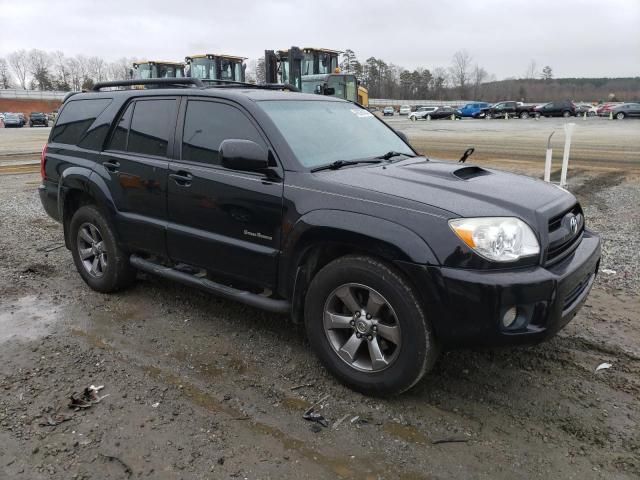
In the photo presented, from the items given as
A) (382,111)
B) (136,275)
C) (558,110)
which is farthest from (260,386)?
(382,111)

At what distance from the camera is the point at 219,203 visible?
378cm

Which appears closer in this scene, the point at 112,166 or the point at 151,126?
the point at 151,126

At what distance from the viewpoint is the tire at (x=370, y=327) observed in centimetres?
296

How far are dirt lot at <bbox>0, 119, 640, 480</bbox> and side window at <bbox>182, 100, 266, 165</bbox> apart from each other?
136 centimetres

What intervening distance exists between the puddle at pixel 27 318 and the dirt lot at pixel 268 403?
0.02 metres

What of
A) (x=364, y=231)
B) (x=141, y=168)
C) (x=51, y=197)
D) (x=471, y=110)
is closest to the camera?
(x=364, y=231)

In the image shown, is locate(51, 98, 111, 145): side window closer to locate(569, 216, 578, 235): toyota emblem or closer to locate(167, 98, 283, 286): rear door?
locate(167, 98, 283, 286): rear door

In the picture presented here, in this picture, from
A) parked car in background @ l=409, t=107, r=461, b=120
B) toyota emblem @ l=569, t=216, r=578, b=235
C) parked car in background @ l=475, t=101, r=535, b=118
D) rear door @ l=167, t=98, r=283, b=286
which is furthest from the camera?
parked car in background @ l=409, t=107, r=461, b=120

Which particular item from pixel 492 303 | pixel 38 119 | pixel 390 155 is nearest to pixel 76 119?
pixel 390 155

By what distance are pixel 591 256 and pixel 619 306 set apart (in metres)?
1.49

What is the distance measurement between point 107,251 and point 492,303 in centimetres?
346

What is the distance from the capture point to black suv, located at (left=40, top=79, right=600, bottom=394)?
2854 millimetres

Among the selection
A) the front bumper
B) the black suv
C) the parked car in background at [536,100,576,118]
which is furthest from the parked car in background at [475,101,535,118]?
the front bumper

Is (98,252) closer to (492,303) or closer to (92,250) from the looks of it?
(92,250)
